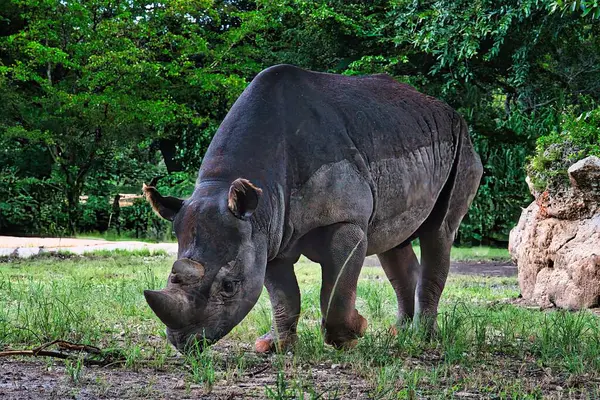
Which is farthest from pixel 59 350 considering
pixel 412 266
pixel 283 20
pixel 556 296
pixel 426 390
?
pixel 283 20

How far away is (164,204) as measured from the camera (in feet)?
14.9

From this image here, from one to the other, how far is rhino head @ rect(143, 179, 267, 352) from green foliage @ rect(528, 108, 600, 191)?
5.17 metres

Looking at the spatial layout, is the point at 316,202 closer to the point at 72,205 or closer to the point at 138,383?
the point at 138,383

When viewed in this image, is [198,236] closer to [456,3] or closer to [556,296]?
[556,296]

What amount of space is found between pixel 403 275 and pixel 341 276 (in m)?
1.62

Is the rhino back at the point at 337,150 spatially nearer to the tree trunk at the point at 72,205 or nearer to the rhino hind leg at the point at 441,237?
the rhino hind leg at the point at 441,237

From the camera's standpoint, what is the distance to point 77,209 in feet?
62.3

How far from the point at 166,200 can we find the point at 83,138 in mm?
14835

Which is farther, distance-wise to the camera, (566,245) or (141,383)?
(566,245)

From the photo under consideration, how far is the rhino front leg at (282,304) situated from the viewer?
5355mm

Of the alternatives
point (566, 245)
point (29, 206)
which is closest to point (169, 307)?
point (566, 245)

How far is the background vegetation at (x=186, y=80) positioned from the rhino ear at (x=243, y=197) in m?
11.0

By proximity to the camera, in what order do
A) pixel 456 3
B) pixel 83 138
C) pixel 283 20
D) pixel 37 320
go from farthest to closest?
pixel 283 20 < pixel 83 138 < pixel 456 3 < pixel 37 320

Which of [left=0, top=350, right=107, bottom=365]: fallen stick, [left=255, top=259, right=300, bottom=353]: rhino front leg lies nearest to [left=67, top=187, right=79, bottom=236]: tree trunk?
[left=255, top=259, right=300, bottom=353]: rhino front leg
